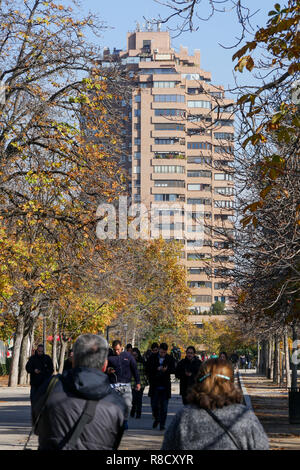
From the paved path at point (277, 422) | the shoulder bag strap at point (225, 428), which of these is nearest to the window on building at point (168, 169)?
the paved path at point (277, 422)

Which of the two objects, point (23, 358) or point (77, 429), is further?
point (23, 358)

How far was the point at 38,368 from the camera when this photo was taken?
61.4 feet

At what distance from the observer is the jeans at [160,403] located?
1820cm

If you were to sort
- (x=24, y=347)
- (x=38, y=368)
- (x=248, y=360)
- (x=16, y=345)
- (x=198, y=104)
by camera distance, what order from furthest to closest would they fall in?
(x=198, y=104) < (x=248, y=360) < (x=24, y=347) < (x=16, y=345) < (x=38, y=368)

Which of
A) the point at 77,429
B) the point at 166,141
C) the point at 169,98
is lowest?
the point at 77,429

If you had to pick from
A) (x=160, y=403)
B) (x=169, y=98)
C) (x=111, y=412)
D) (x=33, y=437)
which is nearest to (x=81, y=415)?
(x=111, y=412)

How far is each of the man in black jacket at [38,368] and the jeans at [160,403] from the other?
2.26 m

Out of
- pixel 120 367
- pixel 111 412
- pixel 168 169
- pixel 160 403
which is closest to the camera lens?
pixel 111 412

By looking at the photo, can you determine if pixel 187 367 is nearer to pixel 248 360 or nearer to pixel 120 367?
pixel 120 367

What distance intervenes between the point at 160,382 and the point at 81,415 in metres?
13.6

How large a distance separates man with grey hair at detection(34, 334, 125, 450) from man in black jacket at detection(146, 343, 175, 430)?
13179mm

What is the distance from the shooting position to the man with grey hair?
5051 millimetres

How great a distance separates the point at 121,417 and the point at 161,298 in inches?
2347

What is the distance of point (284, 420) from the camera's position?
77.6ft
